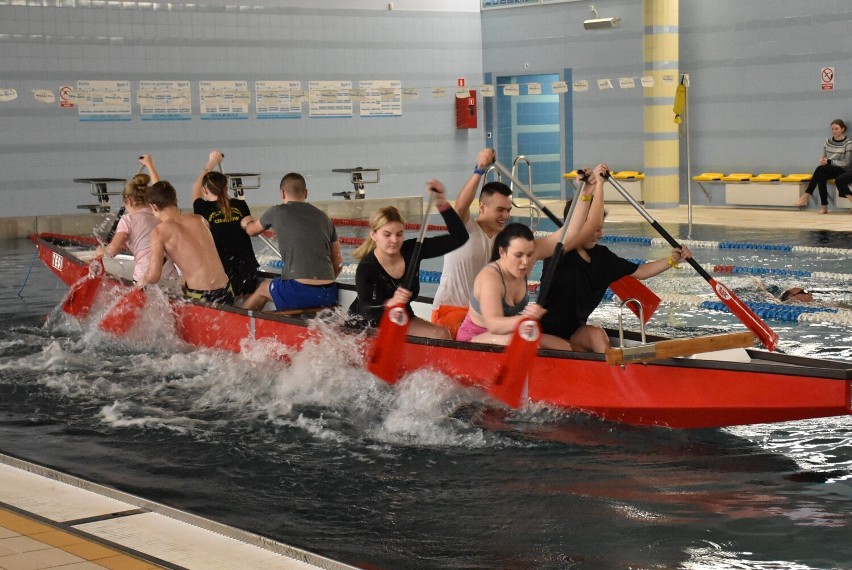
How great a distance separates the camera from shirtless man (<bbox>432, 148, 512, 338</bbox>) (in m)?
7.04

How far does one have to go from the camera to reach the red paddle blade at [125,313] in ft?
28.3

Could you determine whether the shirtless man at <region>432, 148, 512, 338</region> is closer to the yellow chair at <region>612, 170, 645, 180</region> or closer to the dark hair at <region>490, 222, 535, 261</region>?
the dark hair at <region>490, 222, 535, 261</region>

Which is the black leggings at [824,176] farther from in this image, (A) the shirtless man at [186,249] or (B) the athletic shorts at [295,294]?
(A) the shirtless man at [186,249]

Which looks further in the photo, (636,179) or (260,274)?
(636,179)

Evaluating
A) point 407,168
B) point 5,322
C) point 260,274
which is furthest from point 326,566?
point 407,168

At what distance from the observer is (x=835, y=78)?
18234 millimetres

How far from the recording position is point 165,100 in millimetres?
19172

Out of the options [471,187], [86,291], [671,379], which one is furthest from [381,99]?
[671,379]

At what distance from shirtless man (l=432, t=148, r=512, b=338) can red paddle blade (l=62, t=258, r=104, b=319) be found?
3.36 meters

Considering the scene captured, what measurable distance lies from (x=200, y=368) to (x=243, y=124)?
12.6 metres

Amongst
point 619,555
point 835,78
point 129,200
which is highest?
point 835,78

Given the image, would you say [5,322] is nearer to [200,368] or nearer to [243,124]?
[200,368]

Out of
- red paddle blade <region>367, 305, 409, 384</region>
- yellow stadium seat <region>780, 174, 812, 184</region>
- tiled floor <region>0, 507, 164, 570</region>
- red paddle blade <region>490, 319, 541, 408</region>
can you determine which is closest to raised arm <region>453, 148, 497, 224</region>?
red paddle blade <region>367, 305, 409, 384</region>

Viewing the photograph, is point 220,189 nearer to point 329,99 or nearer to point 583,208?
point 583,208
